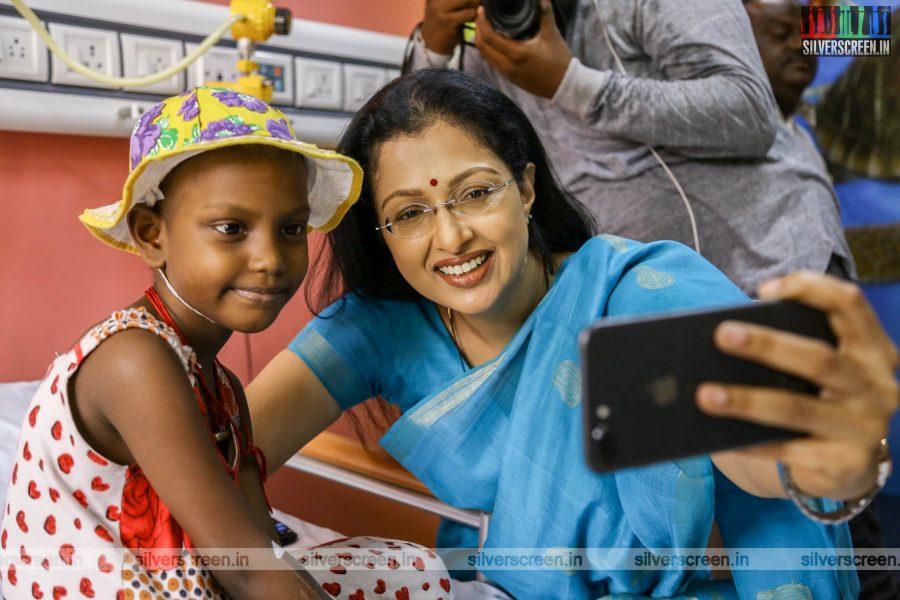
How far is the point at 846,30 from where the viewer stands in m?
2.48

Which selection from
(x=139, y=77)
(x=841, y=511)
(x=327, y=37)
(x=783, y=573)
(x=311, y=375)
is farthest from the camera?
(x=327, y=37)

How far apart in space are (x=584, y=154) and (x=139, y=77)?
83cm

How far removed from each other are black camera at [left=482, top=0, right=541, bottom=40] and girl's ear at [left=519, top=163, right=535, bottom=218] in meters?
0.38

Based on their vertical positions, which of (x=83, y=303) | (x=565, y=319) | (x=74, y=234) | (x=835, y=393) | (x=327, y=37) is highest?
(x=835, y=393)

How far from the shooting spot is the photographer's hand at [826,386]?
2.01 ft

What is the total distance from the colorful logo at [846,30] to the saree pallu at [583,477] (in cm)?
127

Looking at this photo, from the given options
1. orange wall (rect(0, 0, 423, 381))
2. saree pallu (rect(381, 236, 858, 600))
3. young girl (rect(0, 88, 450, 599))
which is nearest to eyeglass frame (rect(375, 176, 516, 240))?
saree pallu (rect(381, 236, 858, 600))

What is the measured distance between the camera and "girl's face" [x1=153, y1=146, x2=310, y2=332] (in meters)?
0.93

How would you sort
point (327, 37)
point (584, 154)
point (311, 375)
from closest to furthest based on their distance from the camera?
point (311, 375) → point (584, 154) → point (327, 37)

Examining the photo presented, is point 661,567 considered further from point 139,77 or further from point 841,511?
point 139,77

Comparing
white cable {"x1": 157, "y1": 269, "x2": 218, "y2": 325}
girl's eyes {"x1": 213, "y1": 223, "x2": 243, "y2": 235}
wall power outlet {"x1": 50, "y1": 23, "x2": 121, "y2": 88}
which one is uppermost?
girl's eyes {"x1": 213, "y1": 223, "x2": 243, "y2": 235}

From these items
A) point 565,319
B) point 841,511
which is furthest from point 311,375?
point 841,511

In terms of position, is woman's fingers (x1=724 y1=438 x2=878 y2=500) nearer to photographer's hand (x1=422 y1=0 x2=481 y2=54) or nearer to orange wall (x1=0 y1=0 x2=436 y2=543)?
photographer's hand (x1=422 y1=0 x2=481 y2=54)

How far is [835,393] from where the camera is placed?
65 centimetres
